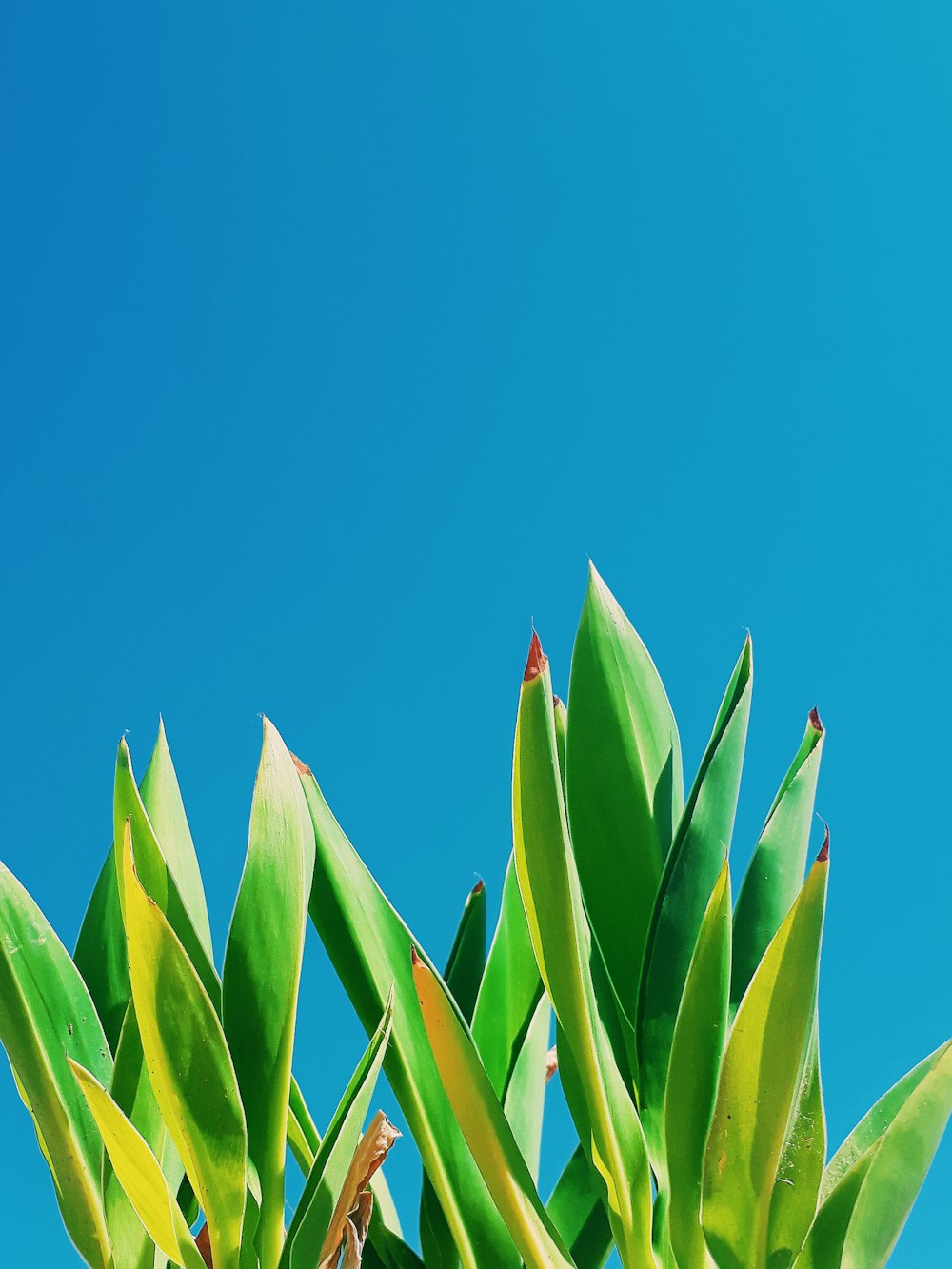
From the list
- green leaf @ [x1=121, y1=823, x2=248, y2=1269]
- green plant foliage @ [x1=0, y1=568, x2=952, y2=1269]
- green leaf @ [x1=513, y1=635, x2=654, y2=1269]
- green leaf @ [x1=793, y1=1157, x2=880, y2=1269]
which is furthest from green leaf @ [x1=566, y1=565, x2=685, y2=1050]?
green leaf @ [x1=121, y1=823, x2=248, y2=1269]

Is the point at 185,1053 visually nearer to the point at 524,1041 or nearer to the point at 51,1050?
the point at 51,1050

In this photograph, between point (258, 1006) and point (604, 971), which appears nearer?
point (258, 1006)

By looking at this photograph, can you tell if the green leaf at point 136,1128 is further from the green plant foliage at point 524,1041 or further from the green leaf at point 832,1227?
the green leaf at point 832,1227

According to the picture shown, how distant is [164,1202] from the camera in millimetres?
742

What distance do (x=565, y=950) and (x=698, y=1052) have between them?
0.10 m

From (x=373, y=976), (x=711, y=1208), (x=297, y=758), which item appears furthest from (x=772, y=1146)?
(x=297, y=758)

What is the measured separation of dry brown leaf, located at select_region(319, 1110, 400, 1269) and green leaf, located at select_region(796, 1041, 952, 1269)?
0.93ft

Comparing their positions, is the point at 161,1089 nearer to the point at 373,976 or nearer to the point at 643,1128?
the point at 373,976

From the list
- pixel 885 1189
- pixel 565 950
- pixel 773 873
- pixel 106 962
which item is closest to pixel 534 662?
pixel 565 950

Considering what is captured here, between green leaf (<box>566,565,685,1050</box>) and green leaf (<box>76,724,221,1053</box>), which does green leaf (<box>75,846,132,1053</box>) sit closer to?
green leaf (<box>76,724,221,1053</box>)

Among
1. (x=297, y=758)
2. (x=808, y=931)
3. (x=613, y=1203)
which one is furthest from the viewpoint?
(x=297, y=758)

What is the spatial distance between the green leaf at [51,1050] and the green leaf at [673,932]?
0.41 m

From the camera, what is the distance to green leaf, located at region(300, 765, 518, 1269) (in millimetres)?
839

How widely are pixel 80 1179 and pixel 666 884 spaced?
47cm
